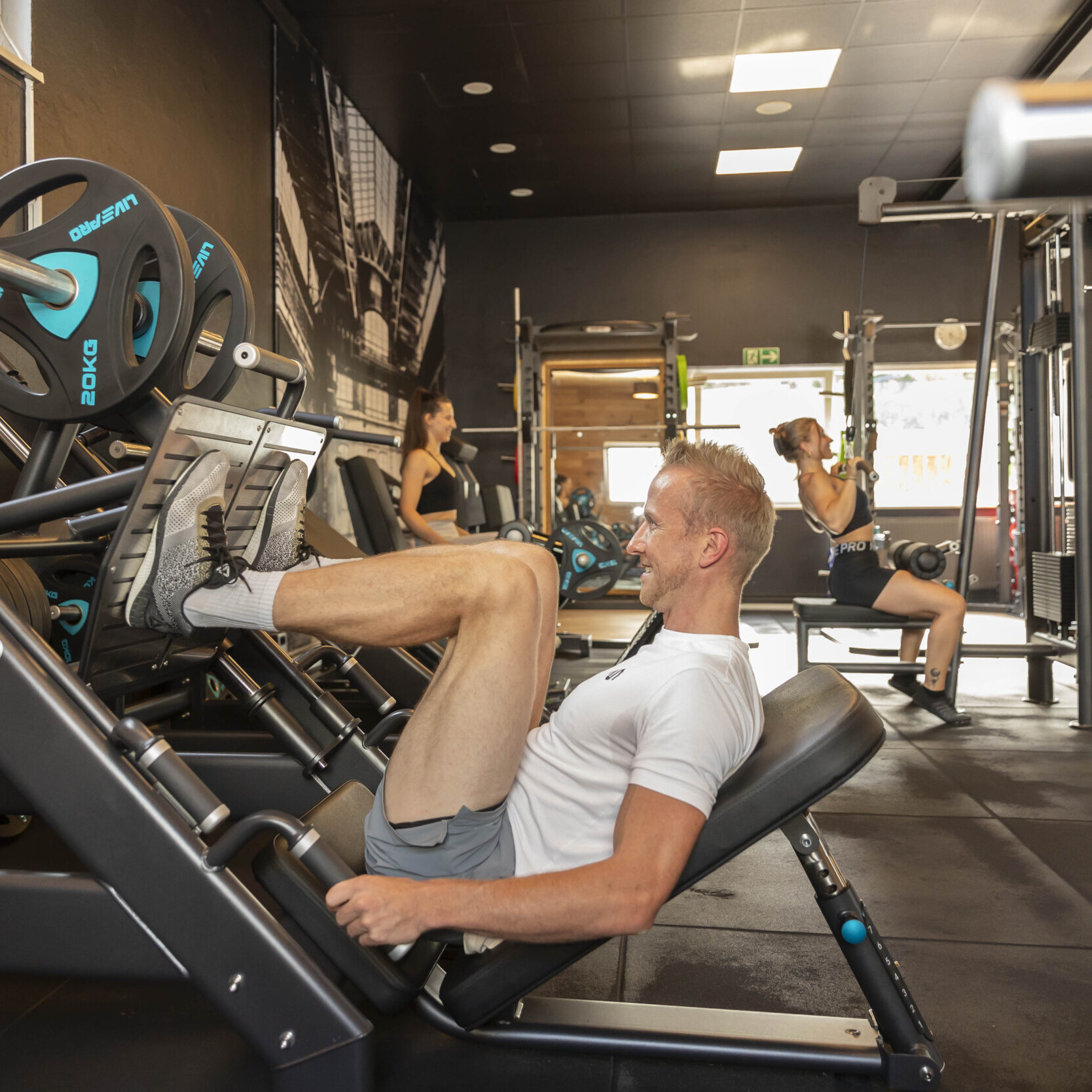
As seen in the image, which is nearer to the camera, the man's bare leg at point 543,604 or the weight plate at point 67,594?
the man's bare leg at point 543,604

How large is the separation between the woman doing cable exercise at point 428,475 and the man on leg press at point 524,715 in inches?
122

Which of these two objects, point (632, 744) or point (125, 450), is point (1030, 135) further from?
point (125, 450)

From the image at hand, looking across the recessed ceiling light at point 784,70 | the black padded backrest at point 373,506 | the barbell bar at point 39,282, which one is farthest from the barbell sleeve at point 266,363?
the recessed ceiling light at point 784,70

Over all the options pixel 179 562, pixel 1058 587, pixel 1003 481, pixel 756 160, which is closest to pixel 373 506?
pixel 179 562

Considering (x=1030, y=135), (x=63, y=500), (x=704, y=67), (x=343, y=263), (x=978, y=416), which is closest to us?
(x=1030, y=135)

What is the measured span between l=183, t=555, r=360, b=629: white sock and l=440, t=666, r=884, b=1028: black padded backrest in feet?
1.82

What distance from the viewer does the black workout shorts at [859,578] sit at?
372 centimetres

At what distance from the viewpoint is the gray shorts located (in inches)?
49.1

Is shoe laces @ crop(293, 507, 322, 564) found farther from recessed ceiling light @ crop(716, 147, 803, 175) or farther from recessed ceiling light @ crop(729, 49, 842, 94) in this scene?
recessed ceiling light @ crop(716, 147, 803, 175)

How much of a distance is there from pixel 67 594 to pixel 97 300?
35.5 inches

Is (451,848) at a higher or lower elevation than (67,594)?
lower

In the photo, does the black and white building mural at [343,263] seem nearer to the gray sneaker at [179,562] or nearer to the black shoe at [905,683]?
the black shoe at [905,683]

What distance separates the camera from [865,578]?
3758 millimetres

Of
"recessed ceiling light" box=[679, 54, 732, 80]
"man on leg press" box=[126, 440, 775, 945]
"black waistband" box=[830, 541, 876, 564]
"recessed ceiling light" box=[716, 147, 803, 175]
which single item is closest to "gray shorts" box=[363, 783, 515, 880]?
"man on leg press" box=[126, 440, 775, 945]
